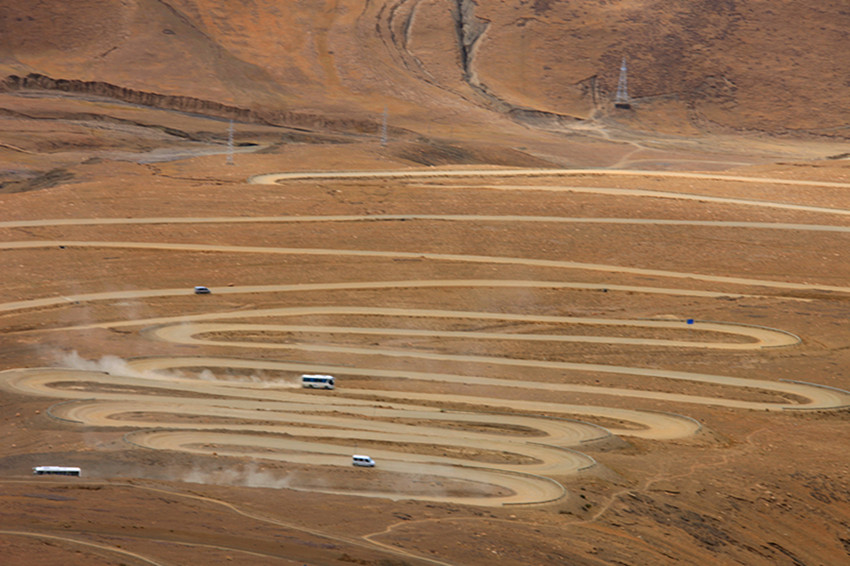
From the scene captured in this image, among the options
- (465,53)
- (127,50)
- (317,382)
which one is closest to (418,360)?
(317,382)

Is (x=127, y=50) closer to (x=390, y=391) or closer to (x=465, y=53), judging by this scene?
(x=465, y=53)

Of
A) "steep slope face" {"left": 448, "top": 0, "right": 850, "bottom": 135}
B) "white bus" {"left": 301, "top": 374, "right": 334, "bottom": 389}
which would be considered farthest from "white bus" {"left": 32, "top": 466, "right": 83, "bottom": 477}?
"steep slope face" {"left": 448, "top": 0, "right": 850, "bottom": 135}

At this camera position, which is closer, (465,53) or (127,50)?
(127,50)

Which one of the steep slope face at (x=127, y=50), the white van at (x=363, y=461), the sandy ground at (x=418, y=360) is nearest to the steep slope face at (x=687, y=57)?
the steep slope face at (x=127, y=50)

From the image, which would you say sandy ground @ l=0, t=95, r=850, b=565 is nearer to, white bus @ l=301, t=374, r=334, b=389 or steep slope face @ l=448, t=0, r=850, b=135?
white bus @ l=301, t=374, r=334, b=389

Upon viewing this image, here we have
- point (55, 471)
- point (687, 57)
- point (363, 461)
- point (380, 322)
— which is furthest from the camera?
point (687, 57)

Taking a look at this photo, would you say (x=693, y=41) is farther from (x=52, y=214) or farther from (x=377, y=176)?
(x=52, y=214)
